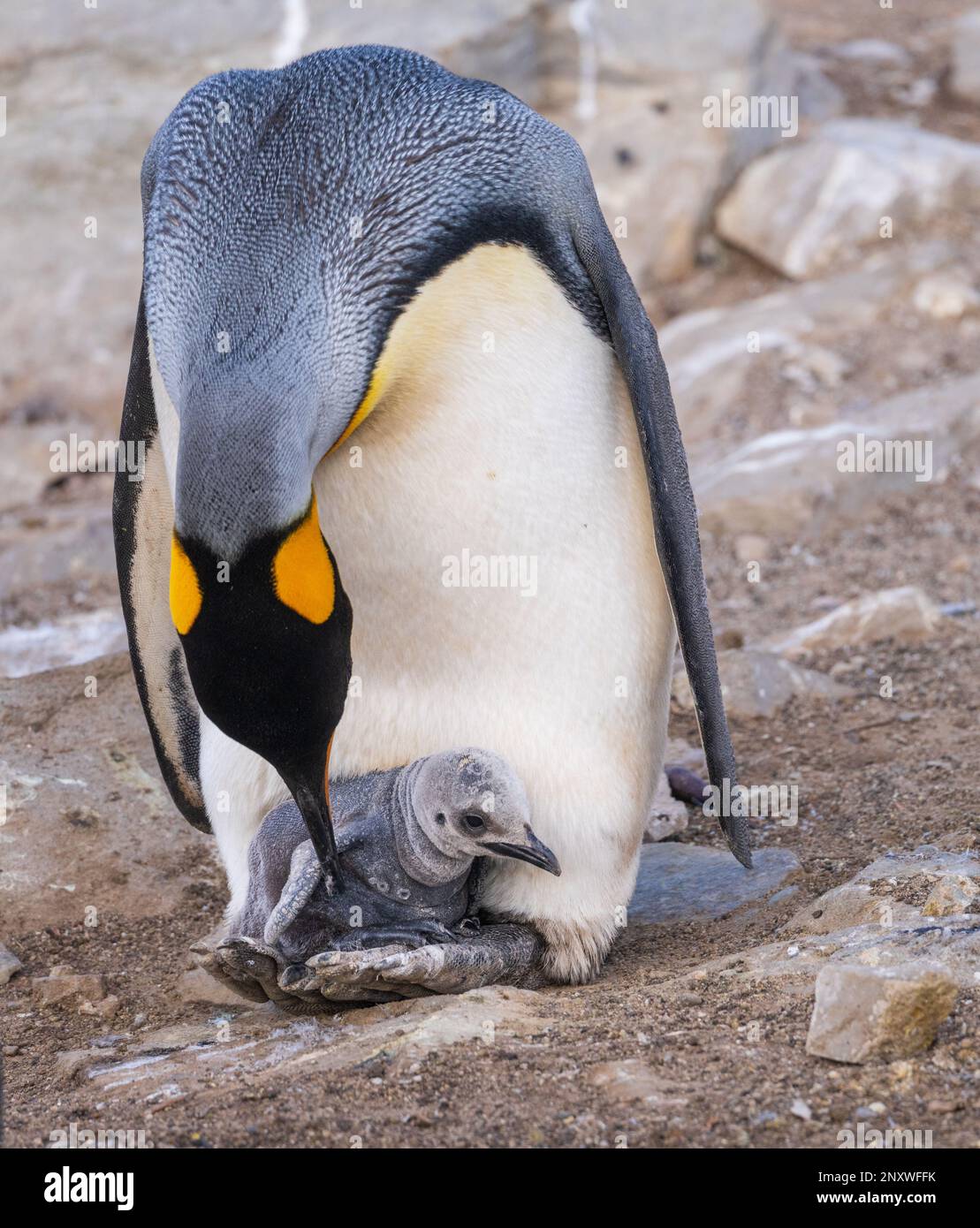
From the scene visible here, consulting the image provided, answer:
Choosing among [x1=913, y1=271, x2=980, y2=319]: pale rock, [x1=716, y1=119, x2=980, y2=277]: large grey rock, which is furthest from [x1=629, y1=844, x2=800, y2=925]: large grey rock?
[x1=716, y1=119, x2=980, y2=277]: large grey rock

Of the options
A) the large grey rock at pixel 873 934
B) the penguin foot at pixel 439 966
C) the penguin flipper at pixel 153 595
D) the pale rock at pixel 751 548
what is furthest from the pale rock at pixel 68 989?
the pale rock at pixel 751 548

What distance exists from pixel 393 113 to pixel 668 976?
5.74 ft

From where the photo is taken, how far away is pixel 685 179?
29.4 feet

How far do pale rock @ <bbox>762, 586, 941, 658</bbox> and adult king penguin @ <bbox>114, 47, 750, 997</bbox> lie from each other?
165 cm

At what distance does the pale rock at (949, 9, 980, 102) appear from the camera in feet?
33.8

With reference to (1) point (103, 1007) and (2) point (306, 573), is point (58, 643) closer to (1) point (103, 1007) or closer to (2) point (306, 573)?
(1) point (103, 1007)

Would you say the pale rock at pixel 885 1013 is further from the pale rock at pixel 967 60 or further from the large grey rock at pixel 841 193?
the pale rock at pixel 967 60

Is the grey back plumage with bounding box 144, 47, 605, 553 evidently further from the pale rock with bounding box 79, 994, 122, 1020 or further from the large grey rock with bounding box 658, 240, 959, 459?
the large grey rock with bounding box 658, 240, 959, 459

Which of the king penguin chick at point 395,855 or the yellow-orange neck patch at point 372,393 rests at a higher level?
the yellow-orange neck patch at point 372,393

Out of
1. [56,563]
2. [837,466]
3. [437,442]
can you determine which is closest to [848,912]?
[437,442]

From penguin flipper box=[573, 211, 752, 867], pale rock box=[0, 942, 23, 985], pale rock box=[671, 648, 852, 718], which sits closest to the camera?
penguin flipper box=[573, 211, 752, 867]

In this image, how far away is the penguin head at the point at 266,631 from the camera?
226 cm

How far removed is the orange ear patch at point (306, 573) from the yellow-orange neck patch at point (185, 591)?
4.7 inches
